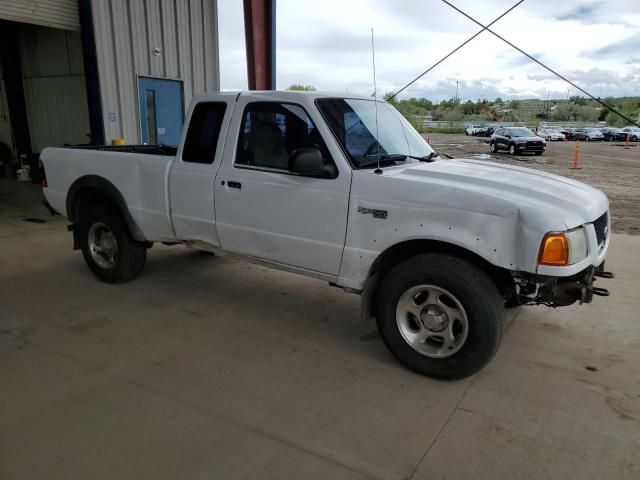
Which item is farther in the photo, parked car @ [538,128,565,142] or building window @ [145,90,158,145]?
parked car @ [538,128,565,142]

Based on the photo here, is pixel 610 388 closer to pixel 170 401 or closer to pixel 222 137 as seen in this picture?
pixel 170 401

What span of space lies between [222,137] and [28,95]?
1103 centimetres

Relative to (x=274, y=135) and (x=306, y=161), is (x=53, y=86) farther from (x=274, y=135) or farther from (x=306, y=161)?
(x=306, y=161)

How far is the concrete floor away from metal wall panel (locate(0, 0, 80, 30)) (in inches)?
243

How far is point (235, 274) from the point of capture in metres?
5.76

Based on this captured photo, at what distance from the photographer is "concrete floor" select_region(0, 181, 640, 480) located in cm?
262

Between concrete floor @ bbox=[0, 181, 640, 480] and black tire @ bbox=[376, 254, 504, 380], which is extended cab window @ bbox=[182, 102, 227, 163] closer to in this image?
concrete floor @ bbox=[0, 181, 640, 480]

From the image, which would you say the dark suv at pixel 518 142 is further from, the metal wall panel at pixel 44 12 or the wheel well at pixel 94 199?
the wheel well at pixel 94 199

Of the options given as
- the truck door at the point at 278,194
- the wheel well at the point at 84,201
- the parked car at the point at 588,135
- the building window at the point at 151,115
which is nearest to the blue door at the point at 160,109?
the building window at the point at 151,115

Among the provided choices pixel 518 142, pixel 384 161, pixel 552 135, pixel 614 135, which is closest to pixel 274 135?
pixel 384 161

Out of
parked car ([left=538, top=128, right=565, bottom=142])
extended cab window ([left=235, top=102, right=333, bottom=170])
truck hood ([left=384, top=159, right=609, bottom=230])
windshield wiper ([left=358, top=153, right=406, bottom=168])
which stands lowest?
parked car ([left=538, top=128, right=565, bottom=142])

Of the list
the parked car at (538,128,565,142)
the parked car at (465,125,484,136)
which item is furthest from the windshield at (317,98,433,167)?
the parked car at (465,125,484,136)

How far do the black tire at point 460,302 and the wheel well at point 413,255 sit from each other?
0.10 m

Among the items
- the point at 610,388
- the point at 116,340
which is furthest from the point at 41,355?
the point at 610,388
